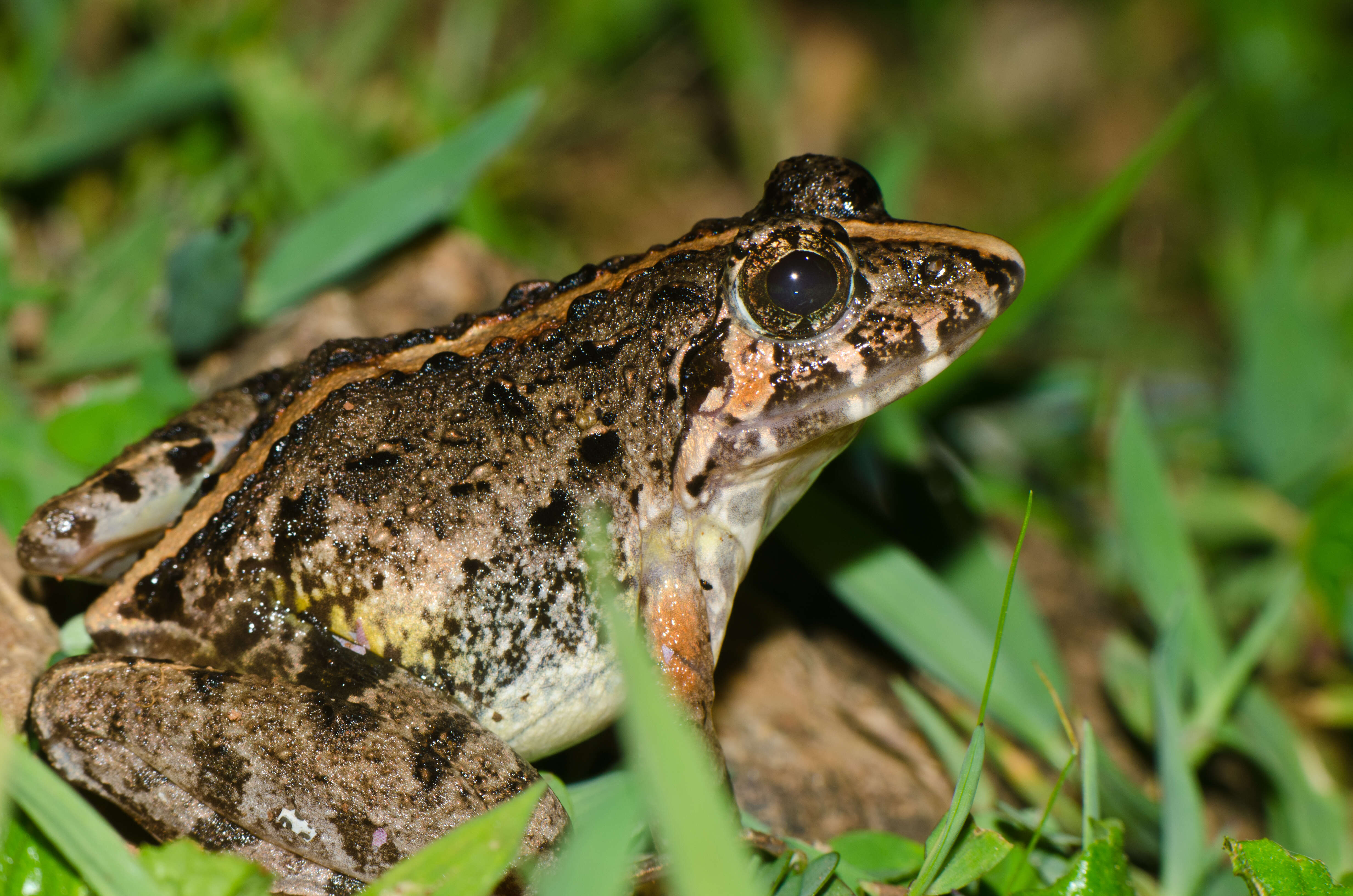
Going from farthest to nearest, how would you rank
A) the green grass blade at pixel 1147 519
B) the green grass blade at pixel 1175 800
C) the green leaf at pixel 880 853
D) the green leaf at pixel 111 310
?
the green leaf at pixel 111 310
the green grass blade at pixel 1147 519
the green grass blade at pixel 1175 800
the green leaf at pixel 880 853

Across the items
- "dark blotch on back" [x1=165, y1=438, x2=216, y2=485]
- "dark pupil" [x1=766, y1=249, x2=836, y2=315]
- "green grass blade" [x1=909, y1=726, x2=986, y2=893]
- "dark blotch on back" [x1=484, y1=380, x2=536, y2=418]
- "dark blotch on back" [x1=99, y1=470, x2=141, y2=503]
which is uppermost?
"dark pupil" [x1=766, y1=249, x2=836, y2=315]

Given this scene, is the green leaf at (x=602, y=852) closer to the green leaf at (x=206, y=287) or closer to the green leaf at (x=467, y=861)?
the green leaf at (x=467, y=861)

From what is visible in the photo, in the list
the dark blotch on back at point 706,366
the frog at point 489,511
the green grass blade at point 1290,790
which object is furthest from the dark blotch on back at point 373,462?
the green grass blade at point 1290,790

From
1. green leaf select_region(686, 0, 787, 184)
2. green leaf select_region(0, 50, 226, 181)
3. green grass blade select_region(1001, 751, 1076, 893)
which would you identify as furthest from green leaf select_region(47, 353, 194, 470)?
green leaf select_region(686, 0, 787, 184)

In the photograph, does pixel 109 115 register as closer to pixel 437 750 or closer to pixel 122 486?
pixel 122 486

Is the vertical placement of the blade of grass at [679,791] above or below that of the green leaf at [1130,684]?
below

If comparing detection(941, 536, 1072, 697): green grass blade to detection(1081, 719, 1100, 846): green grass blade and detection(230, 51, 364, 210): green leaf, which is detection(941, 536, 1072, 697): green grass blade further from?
detection(230, 51, 364, 210): green leaf

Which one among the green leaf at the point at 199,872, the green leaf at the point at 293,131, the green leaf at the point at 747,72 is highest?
the green leaf at the point at 747,72
